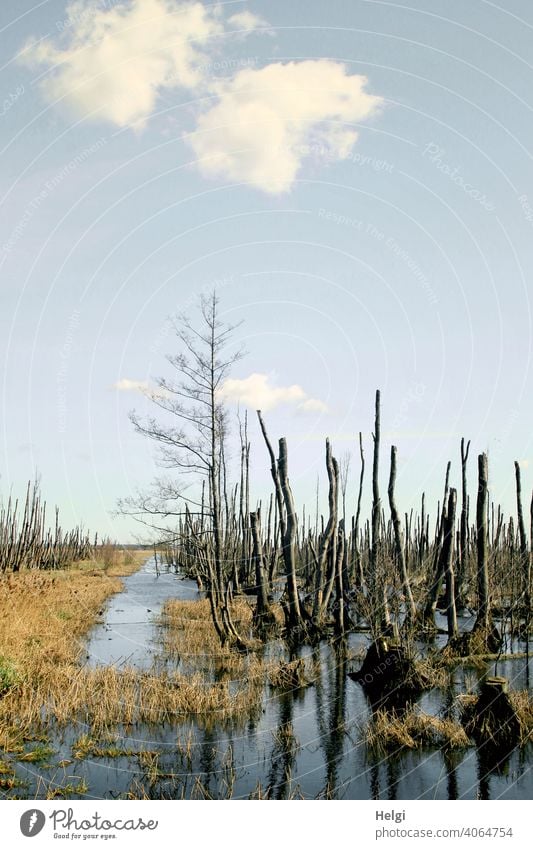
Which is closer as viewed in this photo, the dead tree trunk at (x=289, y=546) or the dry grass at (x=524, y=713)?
the dry grass at (x=524, y=713)

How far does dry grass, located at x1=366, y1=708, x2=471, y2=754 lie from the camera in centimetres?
1085

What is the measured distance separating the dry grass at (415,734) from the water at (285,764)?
0.19 m

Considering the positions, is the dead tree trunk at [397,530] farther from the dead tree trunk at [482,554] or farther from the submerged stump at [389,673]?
the submerged stump at [389,673]

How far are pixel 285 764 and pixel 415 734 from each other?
226cm

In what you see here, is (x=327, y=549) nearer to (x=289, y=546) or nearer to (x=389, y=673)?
(x=289, y=546)

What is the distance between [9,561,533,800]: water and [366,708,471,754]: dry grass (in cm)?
19

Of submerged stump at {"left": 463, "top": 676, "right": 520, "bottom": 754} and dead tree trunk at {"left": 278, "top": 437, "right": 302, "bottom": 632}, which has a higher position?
dead tree trunk at {"left": 278, "top": 437, "right": 302, "bottom": 632}

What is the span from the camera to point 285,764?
1022cm

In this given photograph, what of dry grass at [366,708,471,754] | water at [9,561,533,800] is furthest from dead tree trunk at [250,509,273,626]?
dry grass at [366,708,471,754]

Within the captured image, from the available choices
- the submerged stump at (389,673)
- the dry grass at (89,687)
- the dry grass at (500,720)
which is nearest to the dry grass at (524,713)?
the dry grass at (500,720)

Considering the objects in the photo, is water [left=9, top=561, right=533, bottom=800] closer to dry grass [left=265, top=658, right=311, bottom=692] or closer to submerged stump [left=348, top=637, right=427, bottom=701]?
submerged stump [left=348, top=637, right=427, bottom=701]

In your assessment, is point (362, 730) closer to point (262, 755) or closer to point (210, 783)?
point (262, 755)

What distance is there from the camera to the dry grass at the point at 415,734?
427 inches

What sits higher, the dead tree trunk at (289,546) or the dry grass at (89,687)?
the dead tree trunk at (289,546)
